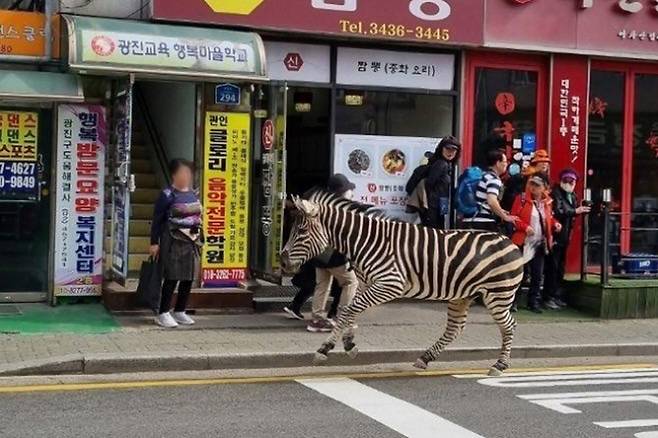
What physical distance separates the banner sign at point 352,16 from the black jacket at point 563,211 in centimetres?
224

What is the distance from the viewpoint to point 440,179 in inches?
471

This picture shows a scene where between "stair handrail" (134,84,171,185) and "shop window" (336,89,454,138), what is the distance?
2.51 metres

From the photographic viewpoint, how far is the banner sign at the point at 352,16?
11094 millimetres

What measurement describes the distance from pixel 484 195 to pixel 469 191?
Result: 0.86ft

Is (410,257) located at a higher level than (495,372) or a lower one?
higher

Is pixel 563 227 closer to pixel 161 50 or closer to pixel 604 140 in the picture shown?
pixel 604 140

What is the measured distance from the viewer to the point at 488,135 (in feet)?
42.8

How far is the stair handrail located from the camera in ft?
42.8

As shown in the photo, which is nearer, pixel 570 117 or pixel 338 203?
pixel 338 203

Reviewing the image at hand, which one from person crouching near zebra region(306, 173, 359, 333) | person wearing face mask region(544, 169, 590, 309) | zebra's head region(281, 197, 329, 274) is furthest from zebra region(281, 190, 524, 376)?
person wearing face mask region(544, 169, 590, 309)

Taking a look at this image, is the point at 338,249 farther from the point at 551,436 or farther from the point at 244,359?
the point at 551,436

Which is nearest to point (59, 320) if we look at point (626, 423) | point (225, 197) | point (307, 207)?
point (225, 197)

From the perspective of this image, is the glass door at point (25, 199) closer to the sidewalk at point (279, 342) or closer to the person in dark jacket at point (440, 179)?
the sidewalk at point (279, 342)

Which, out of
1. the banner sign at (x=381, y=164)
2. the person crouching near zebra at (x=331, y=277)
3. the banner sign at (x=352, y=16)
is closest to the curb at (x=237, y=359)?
the person crouching near zebra at (x=331, y=277)
